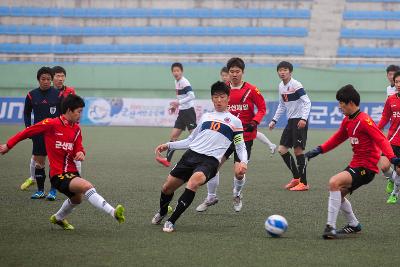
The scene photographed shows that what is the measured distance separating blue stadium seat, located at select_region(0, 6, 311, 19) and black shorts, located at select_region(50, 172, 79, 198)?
2811 centimetres

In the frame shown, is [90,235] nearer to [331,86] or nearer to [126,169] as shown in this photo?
[126,169]

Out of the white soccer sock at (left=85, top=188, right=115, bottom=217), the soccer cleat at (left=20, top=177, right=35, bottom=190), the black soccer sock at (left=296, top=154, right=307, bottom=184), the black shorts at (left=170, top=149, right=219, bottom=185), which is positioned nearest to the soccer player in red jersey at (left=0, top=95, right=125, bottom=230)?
the white soccer sock at (left=85, top=188, right=115, bottom=217)

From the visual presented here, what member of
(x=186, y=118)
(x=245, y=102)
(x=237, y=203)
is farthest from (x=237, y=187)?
(x=186, y=118)

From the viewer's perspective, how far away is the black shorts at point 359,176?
8.51 meters

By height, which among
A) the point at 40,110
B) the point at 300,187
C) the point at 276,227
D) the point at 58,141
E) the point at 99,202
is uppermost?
the point at 58,141

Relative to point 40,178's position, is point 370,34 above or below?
above

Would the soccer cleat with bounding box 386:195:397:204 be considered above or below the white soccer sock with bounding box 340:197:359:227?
below

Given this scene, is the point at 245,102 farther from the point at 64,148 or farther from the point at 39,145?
the point at 64,148

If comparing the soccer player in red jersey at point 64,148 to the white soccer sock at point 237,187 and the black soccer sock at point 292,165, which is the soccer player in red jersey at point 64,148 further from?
the black soccer sock at point 292,165

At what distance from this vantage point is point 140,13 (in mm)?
36312

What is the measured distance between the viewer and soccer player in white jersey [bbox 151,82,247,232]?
895 cm

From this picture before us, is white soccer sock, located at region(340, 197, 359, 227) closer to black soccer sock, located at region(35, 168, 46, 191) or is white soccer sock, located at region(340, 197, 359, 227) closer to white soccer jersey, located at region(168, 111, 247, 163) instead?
white soccer jersey, located at region(168, 111, 247, 163)

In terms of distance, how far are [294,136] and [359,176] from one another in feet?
16.0

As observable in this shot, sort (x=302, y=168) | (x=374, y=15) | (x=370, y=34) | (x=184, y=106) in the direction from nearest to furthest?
(x=302, y=168) < (x=184, y=106) < (x=370, y=34) < (x=374, y=15)
